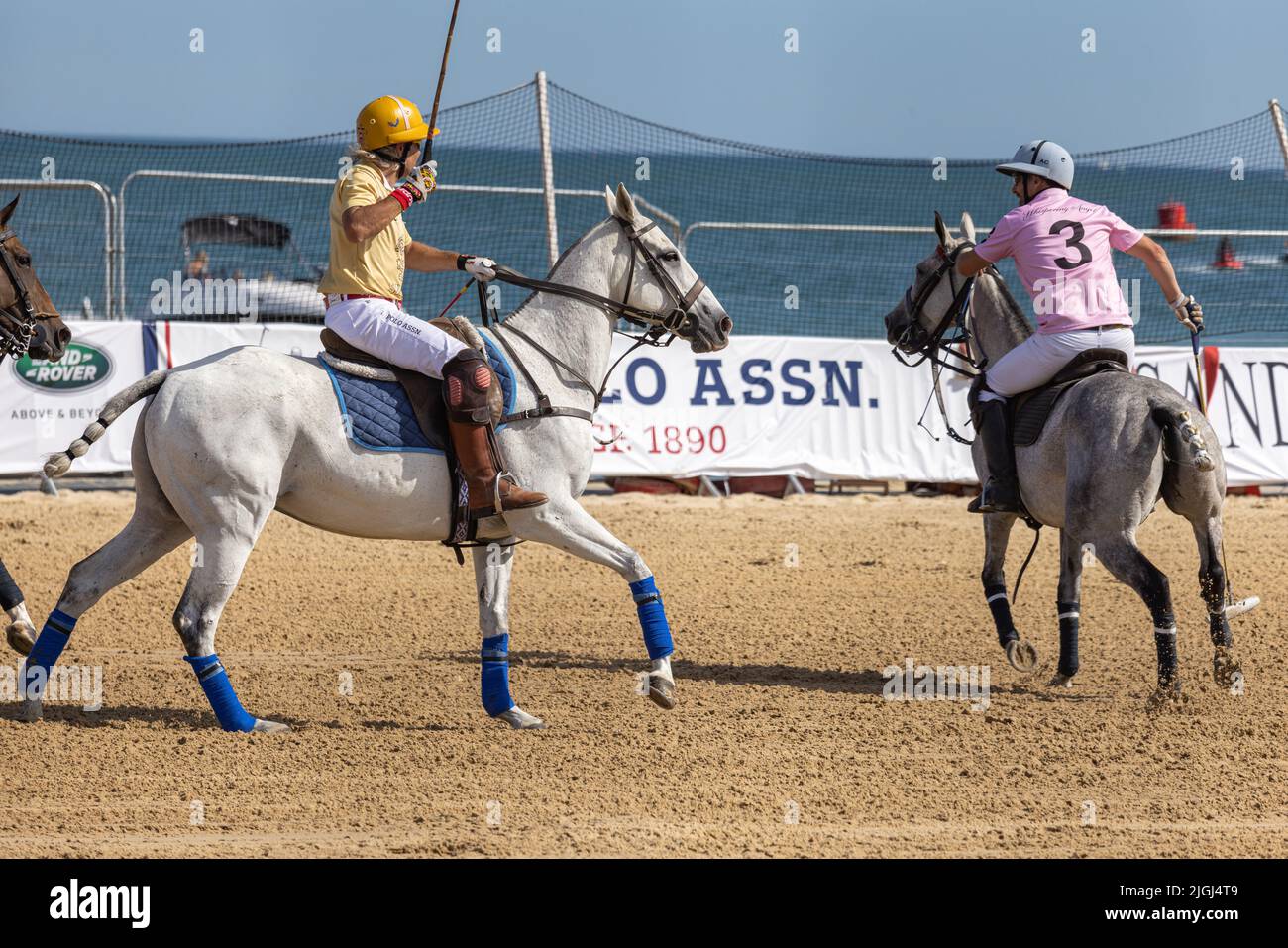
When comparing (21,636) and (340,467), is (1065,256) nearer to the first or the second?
(340,467)

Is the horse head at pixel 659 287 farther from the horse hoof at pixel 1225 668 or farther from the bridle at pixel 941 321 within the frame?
the horse hoof at pixel 1225 668

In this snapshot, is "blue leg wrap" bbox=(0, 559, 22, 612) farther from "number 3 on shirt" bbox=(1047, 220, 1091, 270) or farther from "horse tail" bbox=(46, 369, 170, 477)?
"number 3 on shirt" bbox=(1047, 220, 1091, 270)

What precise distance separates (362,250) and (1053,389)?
3705mm

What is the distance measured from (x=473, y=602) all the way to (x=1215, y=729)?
522cm

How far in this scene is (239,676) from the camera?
8.27 meters

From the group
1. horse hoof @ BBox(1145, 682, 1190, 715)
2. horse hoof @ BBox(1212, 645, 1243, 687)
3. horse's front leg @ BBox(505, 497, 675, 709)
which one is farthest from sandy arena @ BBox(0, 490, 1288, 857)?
horse's front leg @ BBox(505, 497, 675, 709)

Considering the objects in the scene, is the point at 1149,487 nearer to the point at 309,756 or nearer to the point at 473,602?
the point at 309,756

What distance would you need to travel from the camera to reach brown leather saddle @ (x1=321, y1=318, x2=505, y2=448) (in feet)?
22.4

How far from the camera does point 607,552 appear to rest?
6.90m

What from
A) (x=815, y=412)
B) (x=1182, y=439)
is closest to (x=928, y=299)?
(x=1182, y=439)

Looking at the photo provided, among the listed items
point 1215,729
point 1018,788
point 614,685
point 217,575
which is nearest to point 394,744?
point 217,575

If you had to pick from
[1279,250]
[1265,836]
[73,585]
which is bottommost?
[1265,836]

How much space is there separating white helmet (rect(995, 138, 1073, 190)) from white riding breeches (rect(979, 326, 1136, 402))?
825mm

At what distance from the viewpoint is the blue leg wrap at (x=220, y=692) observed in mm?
6719
